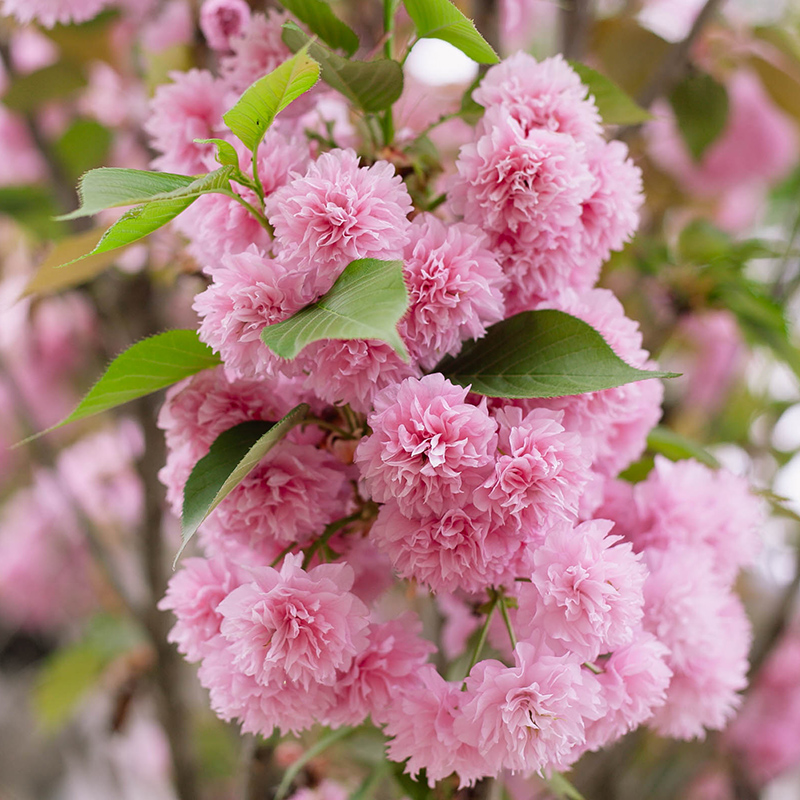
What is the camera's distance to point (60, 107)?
103cm

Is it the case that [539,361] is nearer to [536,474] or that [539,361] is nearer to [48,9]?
[536,474]

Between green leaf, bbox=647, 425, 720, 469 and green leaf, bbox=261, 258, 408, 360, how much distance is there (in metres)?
0.26

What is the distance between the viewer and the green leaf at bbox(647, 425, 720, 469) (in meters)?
0.48

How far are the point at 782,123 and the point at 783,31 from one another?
8.8 inches

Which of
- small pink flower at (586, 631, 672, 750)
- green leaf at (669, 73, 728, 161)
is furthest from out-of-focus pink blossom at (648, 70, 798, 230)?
small pink flower at (586, 631, 672, 750)

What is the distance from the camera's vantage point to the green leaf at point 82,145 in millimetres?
847

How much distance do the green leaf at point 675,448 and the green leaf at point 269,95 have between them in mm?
305

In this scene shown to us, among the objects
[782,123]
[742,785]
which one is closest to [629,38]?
[782,123]

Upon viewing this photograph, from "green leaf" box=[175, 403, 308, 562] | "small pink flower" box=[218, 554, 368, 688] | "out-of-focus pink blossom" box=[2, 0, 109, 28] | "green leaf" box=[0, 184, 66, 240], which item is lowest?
"green leaf" box=[0, 184, 66, 240]

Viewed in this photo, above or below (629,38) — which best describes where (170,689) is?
below

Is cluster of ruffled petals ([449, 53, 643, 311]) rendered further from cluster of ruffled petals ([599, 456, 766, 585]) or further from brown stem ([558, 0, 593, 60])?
brown stem ([558, 0, 593, 60])

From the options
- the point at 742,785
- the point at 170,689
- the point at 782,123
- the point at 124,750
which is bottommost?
the point at 124,750

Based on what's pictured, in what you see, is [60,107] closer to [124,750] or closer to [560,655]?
[560,655]

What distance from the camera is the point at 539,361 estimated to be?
34 centimetres
